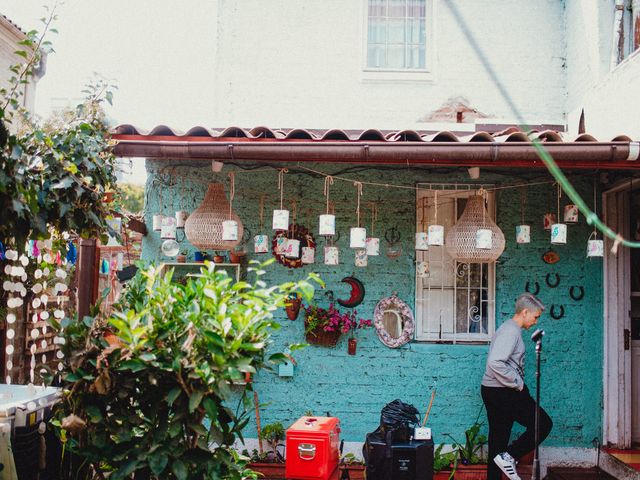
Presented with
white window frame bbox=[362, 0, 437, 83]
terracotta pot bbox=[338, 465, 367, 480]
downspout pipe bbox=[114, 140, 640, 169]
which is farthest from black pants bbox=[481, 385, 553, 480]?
white window frame bbox=[362, 0, 437, 83]

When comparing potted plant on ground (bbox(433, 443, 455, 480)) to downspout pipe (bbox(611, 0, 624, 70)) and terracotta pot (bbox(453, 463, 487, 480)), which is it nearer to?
terracotta pot (bbox(453, 463, 487, 480))

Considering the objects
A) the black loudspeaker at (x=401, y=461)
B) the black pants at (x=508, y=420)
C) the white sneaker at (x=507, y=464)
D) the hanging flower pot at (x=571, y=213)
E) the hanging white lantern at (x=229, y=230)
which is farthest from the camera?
the hanging flower pot at (x=571, y=213)

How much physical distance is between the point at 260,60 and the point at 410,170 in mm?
3055

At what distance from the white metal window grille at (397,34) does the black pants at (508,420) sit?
4695 millimetres

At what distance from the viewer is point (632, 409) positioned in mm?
7020

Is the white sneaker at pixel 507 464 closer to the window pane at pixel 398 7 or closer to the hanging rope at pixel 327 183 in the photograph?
the hanging rope at pixel 327 183

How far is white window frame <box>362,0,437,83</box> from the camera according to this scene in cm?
846

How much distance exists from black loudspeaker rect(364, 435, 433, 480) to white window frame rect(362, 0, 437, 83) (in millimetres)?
5004

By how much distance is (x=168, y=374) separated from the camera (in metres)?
3.84

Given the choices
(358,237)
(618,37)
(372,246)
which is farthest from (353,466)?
(618,37)

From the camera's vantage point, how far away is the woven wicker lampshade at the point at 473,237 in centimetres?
603

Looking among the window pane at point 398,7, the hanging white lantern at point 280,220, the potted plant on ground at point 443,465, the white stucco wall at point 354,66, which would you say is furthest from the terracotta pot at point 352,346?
the window pane at point 398,7

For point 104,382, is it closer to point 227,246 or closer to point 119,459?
point 119,459

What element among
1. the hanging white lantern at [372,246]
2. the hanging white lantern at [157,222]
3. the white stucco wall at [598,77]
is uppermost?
the white stucco wall at [598,77]
